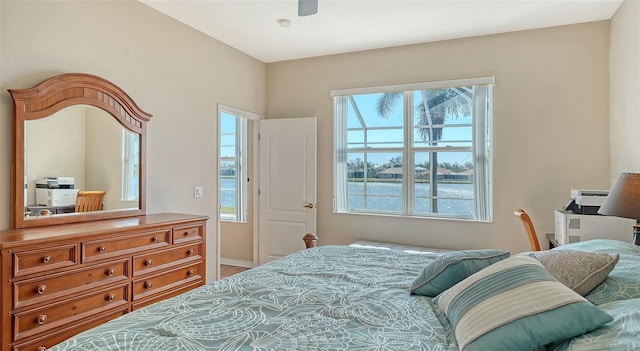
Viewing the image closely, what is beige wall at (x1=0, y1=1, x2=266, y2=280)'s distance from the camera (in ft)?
7.55

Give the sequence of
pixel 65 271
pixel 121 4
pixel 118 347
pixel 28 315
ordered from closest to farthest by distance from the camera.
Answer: pixel 118 347, pixel 28 315, pixel 65 271, pixel 121 4

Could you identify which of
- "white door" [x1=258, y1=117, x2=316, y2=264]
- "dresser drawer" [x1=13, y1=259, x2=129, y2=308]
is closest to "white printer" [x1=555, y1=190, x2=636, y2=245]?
"white door" [x1=258, y1=117, x2=316, y2=264]

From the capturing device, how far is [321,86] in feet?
14.8

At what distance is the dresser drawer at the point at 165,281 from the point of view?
2.61 metres

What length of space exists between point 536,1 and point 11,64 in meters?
3.92

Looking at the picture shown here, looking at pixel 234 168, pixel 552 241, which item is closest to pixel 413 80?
pixel 552 241

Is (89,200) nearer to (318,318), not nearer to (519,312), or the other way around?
(318,318)

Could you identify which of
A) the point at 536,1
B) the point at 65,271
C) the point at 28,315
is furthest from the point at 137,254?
the point at 536,1

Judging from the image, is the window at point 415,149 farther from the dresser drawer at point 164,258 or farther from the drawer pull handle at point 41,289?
the drawer pull handle at point 41,289

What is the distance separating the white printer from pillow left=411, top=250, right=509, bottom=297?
62.0 inches

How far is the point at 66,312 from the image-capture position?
7.06 feet

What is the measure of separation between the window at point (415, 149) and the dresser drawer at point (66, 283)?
2593 millimetres

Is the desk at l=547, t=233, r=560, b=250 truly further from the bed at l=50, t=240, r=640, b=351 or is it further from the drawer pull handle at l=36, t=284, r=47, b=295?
the drawer pull handle at l=36, t=284, r=47, b=295

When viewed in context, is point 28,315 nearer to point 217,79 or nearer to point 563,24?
point 217,79
